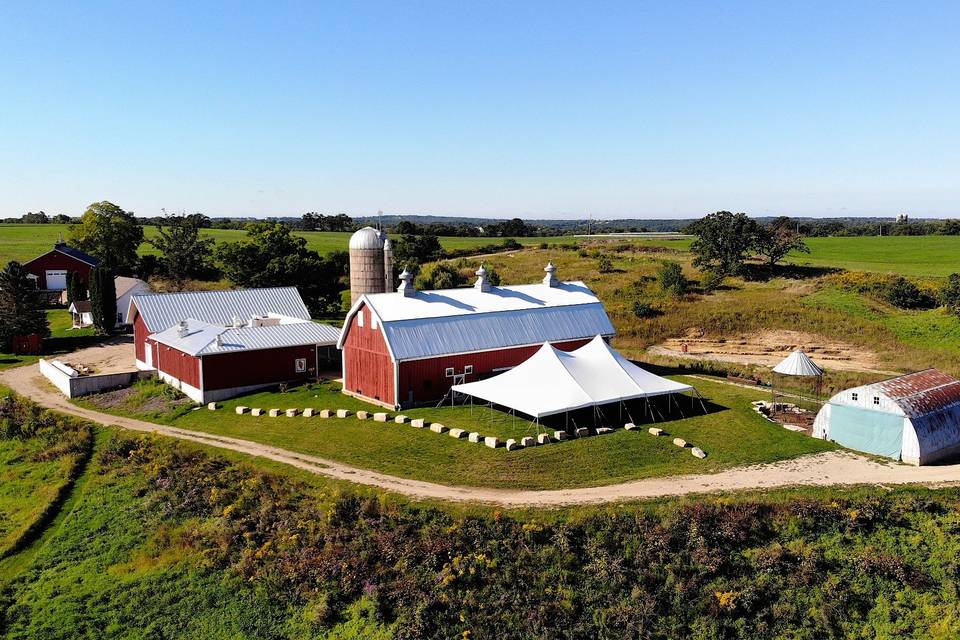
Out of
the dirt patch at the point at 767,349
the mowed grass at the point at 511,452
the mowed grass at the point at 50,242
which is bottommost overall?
the mowed grass at the point at 511,452

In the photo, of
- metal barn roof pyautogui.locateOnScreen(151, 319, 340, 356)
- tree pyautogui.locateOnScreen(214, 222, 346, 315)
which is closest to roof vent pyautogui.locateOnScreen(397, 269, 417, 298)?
metal barn roof pyautogui.locateOnScreen(151, 319, 340, 356)

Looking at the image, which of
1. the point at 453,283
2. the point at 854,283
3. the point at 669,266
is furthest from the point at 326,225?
the point at 854,283

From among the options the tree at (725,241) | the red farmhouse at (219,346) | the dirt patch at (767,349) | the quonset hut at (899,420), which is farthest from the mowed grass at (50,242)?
the quonset hut at (899,420)

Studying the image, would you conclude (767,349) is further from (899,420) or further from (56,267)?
(56,267)

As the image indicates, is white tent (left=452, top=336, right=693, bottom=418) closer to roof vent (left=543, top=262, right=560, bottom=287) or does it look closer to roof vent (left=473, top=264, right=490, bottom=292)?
Result: roof vent (left=473, top=264, right=490, bottom=292)

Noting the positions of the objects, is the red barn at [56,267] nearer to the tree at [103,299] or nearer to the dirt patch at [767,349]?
the tree at [103,299]

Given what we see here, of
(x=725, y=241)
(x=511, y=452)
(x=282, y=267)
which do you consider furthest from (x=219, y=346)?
(x=725, y=241)
